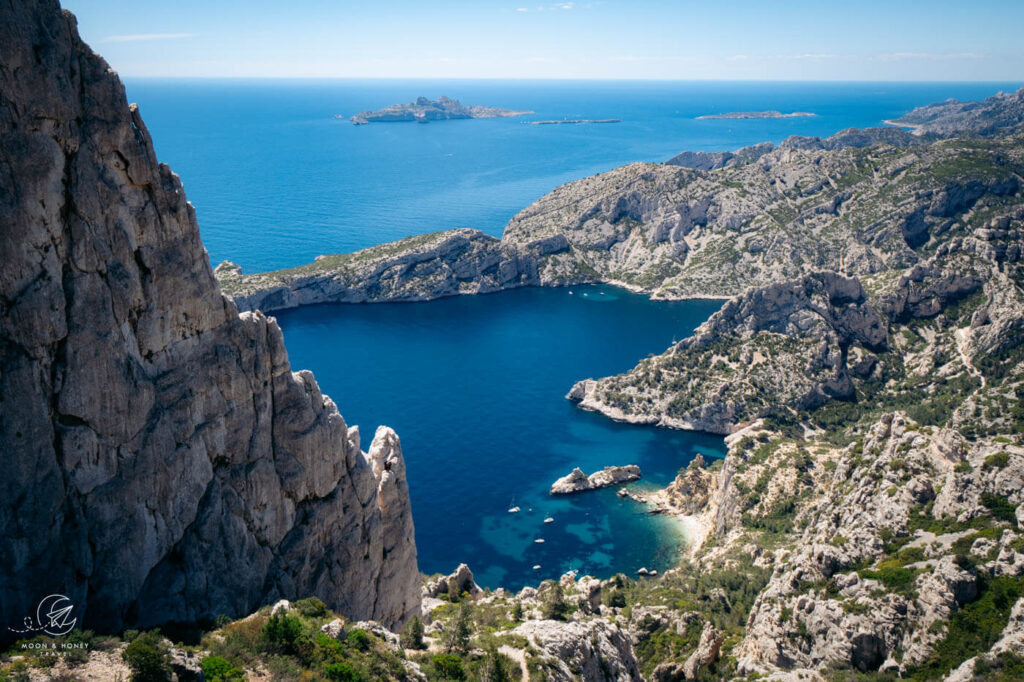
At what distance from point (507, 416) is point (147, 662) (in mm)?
99484

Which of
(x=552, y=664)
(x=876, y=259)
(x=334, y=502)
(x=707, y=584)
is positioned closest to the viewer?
(x=552, y=664)

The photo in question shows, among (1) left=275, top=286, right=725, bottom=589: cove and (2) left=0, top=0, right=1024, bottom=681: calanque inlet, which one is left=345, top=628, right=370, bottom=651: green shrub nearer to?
(2) left=0, top=0, right=1024, bottom=681: calanque inlet

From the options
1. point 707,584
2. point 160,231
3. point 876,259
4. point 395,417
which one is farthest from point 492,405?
point 876,259

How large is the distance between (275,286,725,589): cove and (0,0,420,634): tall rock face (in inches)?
1948

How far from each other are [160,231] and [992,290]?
458 ft

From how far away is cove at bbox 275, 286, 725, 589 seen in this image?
306 ft

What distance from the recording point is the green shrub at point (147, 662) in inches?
1155

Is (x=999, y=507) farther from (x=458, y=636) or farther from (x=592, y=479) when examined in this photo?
(x=592, y=479)

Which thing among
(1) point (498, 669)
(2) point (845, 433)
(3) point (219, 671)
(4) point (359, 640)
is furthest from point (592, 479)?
(3) point (219, 671)

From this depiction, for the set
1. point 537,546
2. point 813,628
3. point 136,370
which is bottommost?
point 537,546

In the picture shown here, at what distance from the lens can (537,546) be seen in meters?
93.3

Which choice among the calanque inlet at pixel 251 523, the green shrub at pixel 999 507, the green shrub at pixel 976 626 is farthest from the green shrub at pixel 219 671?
the green shrub at pixel 999 507

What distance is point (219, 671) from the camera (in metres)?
32.4

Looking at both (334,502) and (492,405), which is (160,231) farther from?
(492,405)
